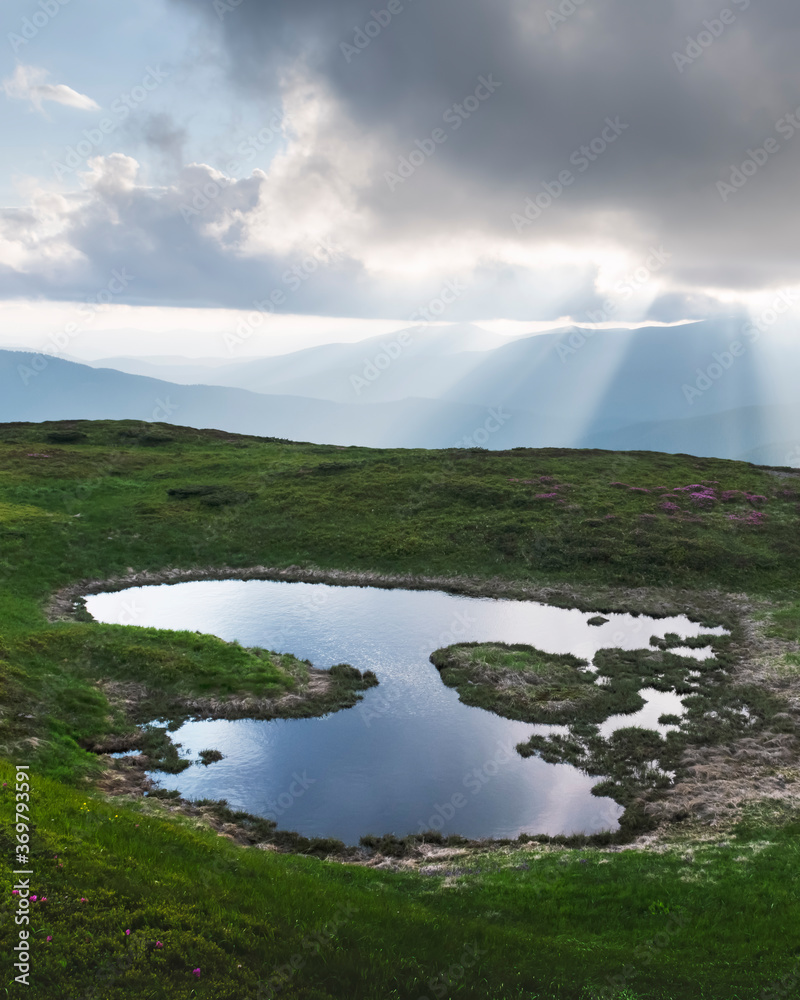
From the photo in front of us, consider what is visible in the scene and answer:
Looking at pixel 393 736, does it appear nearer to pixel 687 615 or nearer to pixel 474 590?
pixel 474 590

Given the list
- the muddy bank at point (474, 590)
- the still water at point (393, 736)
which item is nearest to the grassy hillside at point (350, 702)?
the muddy bank at point (474, 590)

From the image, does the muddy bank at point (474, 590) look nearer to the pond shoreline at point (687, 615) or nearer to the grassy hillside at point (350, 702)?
the pond shoreline at point (687, 615)

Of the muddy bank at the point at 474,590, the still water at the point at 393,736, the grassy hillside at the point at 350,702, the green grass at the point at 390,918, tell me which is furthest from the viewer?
the muddy bank at the point at 474,590

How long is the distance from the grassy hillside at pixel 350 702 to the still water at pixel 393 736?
2.61 metres

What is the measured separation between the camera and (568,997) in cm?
1420

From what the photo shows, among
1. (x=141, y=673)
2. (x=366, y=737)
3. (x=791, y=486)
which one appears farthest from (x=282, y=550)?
(x=791, y=486)

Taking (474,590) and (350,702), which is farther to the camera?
(474,590)

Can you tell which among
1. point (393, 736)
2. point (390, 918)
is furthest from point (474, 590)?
point (390, 918)

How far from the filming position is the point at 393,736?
3294 cm

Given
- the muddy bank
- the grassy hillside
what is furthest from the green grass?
the muddy bank

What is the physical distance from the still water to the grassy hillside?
2.61 meters

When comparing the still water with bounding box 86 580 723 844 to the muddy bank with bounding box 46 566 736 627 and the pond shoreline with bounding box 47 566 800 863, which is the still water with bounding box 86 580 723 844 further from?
the pond shoreline with bounding box 47 566 800 863

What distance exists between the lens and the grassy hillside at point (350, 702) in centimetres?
1417

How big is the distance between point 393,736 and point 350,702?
4.19 metres
